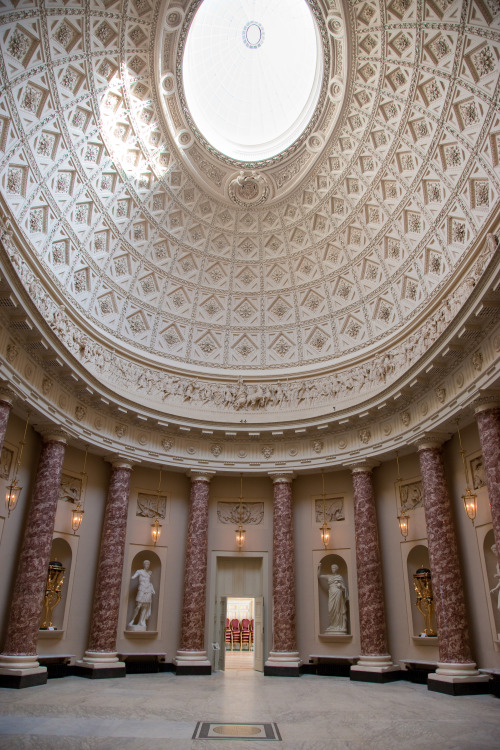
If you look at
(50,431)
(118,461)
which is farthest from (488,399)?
(50,431)

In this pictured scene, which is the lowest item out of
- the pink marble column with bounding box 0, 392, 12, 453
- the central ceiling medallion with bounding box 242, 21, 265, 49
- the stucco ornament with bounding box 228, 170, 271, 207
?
the pink marble column with bounding box 0, 392, 12, 453

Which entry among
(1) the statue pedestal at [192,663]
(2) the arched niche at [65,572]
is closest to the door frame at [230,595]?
(1) the statue pedestal at [192,663]

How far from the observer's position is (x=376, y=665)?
1695 cm

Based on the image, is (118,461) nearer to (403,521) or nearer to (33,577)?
(33,577)

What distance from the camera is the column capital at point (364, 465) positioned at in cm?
1966

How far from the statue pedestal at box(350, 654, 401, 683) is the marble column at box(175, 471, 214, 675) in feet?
18.6

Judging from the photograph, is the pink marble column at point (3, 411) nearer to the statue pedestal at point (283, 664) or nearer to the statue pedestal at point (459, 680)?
the statue pedestal at point (283, 664)

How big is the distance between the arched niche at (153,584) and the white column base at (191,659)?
149 centimetres

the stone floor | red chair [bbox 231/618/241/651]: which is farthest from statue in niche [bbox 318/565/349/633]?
red chair [bbox 231/618/241/651]

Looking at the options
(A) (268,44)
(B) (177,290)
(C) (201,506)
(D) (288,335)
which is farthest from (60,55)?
(C) (201,506)

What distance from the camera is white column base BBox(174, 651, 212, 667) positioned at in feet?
60.6

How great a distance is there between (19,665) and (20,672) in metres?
0.46

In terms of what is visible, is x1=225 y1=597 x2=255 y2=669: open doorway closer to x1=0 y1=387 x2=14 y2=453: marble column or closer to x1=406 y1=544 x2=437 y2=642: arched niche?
x1=406 y1=544 x2=437 y2=642: arched niche

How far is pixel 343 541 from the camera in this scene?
20531 millimetres
